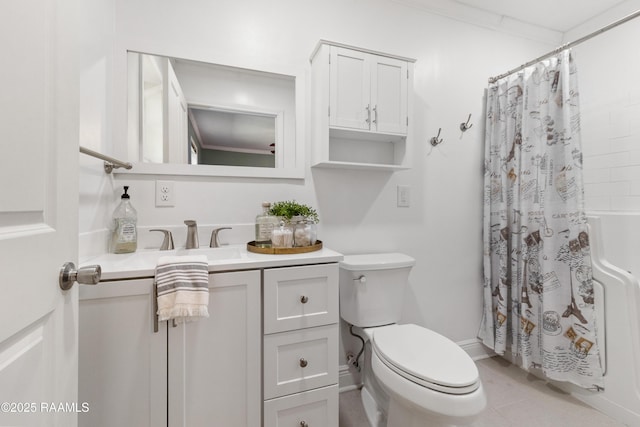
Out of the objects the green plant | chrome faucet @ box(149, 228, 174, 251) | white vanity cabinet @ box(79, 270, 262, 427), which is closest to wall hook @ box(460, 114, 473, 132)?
the green plant

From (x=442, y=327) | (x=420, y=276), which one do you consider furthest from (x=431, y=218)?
(x=442, y=327)

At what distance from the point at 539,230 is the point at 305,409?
1579 mm

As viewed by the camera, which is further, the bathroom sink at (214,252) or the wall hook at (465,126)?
the wall hook at (465,126)

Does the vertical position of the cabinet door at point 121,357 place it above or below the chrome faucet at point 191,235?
below

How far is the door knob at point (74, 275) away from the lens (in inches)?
23.3

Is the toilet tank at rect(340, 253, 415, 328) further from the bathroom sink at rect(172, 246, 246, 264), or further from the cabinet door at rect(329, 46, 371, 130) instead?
the cabinet door at rect(329, 46, 371, 130)

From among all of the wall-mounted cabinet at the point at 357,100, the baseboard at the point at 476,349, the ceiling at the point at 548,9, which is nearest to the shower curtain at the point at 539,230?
the baseboard at the point at 476,349

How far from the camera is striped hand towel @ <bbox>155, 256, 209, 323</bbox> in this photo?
88 centimetres

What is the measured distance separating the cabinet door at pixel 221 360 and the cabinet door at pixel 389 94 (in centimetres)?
107

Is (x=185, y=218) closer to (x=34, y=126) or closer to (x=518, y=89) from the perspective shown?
(x=34, y=126)

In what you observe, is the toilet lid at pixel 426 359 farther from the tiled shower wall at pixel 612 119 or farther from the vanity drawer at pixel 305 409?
the tiled shower wall at pixel 612 119

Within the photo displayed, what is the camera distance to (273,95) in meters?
1.51

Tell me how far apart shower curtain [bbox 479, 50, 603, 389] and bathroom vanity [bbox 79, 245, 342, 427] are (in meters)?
1.28

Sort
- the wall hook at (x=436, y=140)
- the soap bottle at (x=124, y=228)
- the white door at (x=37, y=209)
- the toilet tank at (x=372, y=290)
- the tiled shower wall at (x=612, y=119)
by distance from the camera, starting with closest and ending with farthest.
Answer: the white door at (x=37, y=209) → the soap bottle at (x=124, y=228) → the toilet tank at (x=372, y=290) → the tiled shower wall at (x=612, y=119) → the wall hook at (x=436, y=140)
